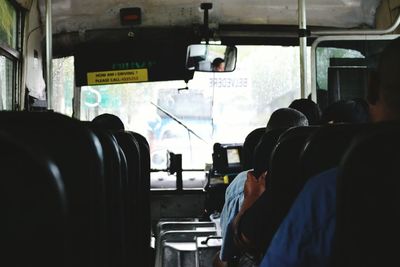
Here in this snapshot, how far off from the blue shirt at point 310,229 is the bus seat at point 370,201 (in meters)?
0.32

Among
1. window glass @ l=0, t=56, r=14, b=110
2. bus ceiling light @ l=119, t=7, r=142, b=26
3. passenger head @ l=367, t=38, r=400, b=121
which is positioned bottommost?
passenger head @ l=367, t=38, r=400, b=121

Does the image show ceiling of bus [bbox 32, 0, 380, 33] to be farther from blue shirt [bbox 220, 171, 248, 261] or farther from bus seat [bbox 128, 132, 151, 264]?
blue shirt [bbox 220, 171, 248, 261]

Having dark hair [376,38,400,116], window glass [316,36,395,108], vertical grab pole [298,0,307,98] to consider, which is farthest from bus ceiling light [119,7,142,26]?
dark hair [376,38,400,116]

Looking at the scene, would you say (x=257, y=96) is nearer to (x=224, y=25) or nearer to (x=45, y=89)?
(x=224, y=25)

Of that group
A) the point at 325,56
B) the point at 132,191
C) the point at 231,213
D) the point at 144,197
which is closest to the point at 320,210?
the point at 132,191

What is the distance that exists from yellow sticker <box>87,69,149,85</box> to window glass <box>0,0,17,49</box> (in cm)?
78

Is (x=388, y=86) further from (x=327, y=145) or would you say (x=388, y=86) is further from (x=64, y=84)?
(x=64, y=84)

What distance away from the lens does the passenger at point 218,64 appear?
172 inches

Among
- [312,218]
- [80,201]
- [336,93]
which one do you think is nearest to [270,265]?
[312,218]

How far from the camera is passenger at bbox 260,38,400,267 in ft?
3.66

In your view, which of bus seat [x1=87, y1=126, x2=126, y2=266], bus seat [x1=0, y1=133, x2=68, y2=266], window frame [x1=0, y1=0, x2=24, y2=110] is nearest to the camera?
bus seat [x1=0, y1=133, x2=68, y2=266]

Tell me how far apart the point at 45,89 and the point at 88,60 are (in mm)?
409

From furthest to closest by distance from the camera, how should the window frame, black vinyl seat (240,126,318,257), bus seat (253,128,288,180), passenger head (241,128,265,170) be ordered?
the window frame
passenger head (241,128,265,170)
bus seat (253,128,288,180)
black vinyl seat (240,126,318,257)

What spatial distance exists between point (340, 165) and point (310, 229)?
426 mm
